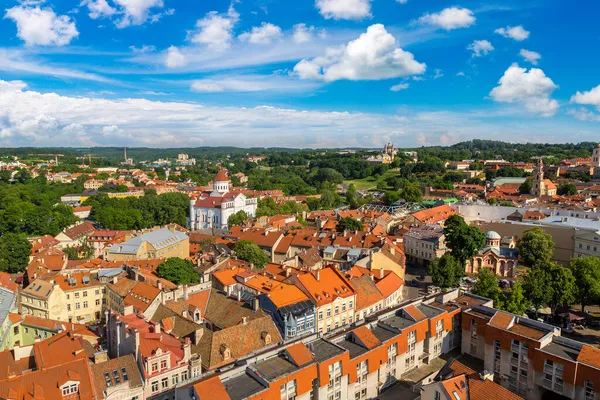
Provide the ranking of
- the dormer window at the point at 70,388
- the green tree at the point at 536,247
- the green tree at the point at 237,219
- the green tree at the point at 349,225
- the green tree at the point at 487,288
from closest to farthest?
the dormer window at the point at 70,388 < the green tree at the point at 487,288 < the green tree at the point at 536,247 < the green tree at the point at 349,225 < the green tree at the point at 237,219

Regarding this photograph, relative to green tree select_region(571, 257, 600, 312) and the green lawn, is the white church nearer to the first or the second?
green tree select_region(571, 257, 600, 312)

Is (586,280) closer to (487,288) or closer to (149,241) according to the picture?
(487,288)

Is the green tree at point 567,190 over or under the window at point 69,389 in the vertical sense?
over

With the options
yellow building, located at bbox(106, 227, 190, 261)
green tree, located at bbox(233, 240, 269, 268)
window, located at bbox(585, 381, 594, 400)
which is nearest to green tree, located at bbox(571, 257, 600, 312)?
window, located at bbox(585, 381, 594, 400)

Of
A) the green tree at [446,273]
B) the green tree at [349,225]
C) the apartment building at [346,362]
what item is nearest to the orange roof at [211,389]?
the apartment building at [346,362]

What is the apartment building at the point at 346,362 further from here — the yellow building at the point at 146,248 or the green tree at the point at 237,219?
the green tree at the point at 237,219

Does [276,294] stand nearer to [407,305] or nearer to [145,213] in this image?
[407,305]

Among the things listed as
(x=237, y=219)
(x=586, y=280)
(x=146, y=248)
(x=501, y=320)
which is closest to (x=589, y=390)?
(x=501, y=320)

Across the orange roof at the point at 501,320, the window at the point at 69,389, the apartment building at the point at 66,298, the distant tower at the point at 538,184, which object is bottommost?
the apartment building at the point at 66,298
